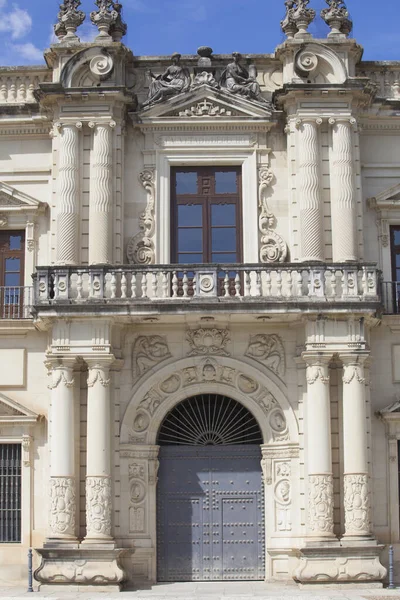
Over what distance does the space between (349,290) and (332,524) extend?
479 cm

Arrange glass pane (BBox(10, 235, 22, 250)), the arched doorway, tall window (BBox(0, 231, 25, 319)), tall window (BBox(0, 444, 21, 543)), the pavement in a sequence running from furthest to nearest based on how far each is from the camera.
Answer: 1. glass pane (BBox(10, 235, 22, 250))
2. tall window (BBox(0, 231, 25, 319))
3. tall window (BBox(0, 444, 21, 543))
4. the arched doorway
5. the pavement

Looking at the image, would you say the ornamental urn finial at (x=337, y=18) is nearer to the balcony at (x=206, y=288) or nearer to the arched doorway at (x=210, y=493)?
the balcony at (x=206, y=288)

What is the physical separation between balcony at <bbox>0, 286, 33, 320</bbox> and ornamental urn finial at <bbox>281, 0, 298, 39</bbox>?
8.18 meters

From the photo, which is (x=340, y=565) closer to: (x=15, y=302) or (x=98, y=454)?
(x=98, y=454)

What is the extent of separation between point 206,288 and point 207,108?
4454mm

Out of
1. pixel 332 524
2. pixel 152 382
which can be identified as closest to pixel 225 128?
pixel 152 382

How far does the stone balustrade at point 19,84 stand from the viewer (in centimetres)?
2488

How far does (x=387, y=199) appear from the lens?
2427 cm

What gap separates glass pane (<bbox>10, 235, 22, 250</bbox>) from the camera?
24562 millimetres

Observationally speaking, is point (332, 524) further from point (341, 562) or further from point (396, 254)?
point (396, 254)

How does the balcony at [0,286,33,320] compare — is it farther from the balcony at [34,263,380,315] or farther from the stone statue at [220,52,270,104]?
the stone statue at [220,52,270,104]

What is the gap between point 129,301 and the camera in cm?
2214

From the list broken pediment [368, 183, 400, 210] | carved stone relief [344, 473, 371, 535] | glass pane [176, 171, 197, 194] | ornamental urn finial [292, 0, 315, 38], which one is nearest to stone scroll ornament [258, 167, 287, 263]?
glass pane [176, 171, 197, 194]

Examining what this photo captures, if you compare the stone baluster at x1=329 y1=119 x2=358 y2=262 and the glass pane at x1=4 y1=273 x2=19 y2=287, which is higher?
the stone baluster at x1=329 y1=119 x2=358 y2=262
